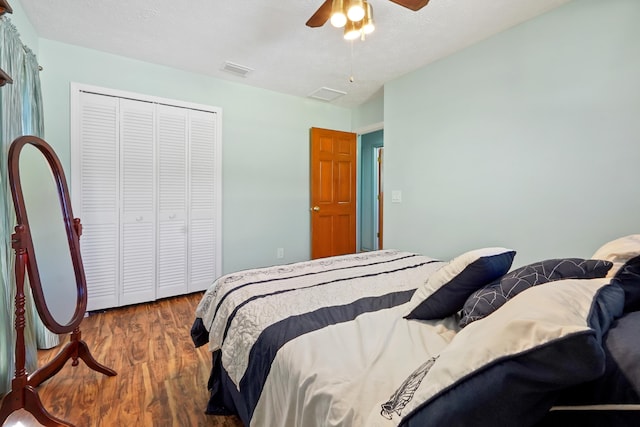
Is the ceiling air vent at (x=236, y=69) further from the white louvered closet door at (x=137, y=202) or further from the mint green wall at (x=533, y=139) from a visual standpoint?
the mint green wall at (x=533, y=139)

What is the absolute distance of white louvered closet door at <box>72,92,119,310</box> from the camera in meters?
2.74

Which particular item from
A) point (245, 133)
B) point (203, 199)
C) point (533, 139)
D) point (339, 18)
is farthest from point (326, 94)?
point (533, 139)

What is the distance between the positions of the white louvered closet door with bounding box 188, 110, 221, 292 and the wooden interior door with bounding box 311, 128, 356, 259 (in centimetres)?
131

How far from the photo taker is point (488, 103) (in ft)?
8.35

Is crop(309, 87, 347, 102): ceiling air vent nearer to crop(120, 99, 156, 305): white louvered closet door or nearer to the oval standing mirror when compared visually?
crop(120, 99, 156, 305): white louvered closet door

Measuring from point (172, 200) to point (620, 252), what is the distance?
343 cm

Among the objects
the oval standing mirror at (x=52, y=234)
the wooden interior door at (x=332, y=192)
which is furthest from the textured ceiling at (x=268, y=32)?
the oval standing mirror at (x=52, y=234)

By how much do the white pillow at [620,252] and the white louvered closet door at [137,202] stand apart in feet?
11.3

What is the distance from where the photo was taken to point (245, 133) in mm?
3639

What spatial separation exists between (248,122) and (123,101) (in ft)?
4.24

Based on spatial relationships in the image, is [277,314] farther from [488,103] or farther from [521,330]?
[488,103]

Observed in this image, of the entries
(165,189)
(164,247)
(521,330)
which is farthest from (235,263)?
(521,330)

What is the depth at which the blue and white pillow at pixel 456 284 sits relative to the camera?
1.14 m

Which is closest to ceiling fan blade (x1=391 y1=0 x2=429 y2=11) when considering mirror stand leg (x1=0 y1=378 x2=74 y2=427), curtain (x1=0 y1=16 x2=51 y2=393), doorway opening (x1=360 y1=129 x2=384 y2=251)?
curtain (x1=0 y1=16 x2=51 y2=393)
